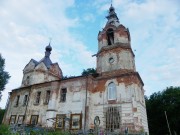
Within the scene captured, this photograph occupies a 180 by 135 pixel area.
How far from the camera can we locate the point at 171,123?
1080 inches

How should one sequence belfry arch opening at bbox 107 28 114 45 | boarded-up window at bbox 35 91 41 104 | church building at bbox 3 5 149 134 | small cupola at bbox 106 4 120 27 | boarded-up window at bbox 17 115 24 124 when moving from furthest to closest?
small cupola at bbox 106 4 120 27 < boarded-up window at bbox 35 91 41 104 < boarded-up window at bbox 17 115 24 124 < belfry arch opening at bbox 107 28 114 45 < church building at bbox 3 5 149 134

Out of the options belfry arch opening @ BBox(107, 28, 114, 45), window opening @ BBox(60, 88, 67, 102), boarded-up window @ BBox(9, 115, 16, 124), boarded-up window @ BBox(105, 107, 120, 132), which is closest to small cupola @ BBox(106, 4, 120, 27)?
belfry arch opening @ BBox(107, 28, 114, 45)

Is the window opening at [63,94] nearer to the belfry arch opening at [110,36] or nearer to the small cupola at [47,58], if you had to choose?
the belfry arch opening at [110,36]

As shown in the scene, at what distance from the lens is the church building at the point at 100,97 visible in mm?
16359

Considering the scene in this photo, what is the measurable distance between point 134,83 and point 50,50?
2031 centimetres

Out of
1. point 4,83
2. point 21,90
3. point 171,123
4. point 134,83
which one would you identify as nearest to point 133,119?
point 134,83

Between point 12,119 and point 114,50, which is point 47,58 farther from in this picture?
point 114,50

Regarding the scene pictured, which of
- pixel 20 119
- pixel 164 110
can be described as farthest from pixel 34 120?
pixel 164 110

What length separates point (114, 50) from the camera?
2023 cm

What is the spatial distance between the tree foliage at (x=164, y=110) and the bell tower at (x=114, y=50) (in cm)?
1418

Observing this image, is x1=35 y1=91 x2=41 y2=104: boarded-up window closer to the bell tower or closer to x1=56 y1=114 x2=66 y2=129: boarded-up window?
x1=56 y1=114 x2=66 y2=129: boarded-up window

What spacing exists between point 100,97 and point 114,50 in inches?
238

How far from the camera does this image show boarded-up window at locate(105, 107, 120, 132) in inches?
630

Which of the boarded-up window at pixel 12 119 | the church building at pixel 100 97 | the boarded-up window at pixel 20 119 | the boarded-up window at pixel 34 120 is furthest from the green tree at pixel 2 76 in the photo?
the boarded-up window at pixel 34 120
